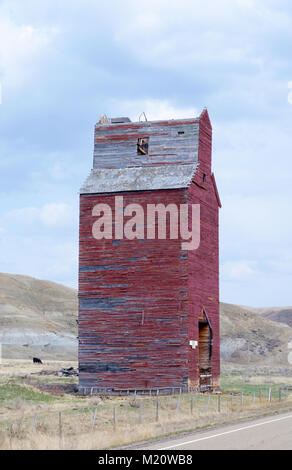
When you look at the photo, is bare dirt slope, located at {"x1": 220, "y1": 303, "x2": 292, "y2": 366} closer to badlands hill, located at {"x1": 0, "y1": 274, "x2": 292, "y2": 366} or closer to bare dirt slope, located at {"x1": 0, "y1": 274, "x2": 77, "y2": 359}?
badlands hill, located at {"x1": 0, "y1": 274, "x2": 292, "y2": 366}

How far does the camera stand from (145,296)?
37.3 metres

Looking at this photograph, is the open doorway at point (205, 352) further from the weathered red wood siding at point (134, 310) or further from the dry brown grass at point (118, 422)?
the dry brown grass at point (118, 422)

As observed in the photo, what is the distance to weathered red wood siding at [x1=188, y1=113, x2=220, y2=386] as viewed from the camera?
37.6 meters

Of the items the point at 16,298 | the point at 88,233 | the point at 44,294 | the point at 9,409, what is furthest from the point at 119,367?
the point at 44,294

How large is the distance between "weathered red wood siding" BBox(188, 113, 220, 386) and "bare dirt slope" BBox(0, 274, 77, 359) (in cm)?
6394

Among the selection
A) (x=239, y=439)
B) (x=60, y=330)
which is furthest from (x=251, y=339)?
(x=239, y=439)

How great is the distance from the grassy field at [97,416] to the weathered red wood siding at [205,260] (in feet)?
9.41

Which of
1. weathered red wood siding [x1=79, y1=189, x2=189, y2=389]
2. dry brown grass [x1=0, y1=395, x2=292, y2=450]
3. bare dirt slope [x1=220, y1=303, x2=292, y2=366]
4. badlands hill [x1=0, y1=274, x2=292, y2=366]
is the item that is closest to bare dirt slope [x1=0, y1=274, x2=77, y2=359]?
badlands hill [x1=0, y1=274, x2=292, y2=366]

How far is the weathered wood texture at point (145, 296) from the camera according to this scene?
121ft

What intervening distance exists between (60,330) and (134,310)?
8874 cm

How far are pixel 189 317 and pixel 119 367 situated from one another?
181 inches

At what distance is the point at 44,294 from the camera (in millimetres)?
163375

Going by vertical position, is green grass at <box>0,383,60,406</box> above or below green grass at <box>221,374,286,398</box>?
above

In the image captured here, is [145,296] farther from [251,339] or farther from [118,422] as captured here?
[251,339]
